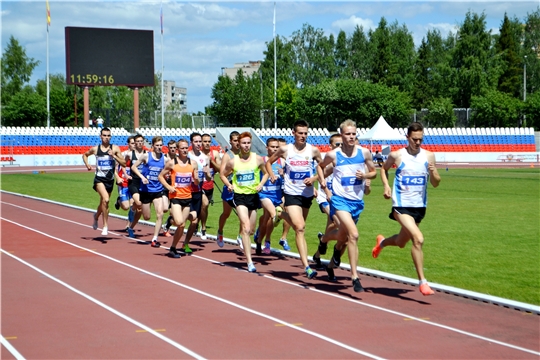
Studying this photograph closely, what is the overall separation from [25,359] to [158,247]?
25.7 ft

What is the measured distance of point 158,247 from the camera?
14.7m

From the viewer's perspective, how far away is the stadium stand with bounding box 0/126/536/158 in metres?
57.6

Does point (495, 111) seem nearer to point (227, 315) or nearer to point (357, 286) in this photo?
point (357, 286)

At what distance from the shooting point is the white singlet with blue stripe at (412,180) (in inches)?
387

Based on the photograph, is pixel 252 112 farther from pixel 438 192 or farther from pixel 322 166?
pixel 322 166

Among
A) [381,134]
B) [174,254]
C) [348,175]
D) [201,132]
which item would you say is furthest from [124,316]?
[201,132]

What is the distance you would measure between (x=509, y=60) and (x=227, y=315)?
8900 cm

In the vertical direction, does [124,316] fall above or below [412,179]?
below

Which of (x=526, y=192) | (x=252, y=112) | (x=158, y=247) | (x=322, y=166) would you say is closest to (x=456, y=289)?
(x=322, y=166)

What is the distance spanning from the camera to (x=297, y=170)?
11570mm

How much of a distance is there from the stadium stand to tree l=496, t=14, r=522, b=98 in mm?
26211

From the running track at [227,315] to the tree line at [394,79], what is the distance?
6076 cm

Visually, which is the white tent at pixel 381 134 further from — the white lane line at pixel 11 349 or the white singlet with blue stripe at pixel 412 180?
the white lane line at pixel 11 349

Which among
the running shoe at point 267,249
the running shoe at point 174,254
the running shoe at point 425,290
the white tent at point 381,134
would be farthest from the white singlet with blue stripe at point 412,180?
the white tent at point 381,134
